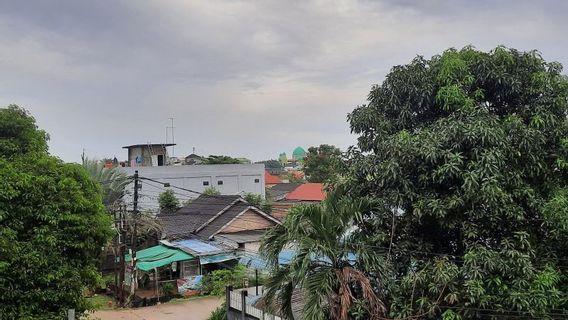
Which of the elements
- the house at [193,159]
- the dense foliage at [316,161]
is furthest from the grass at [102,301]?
the dense foliage at [316,161]

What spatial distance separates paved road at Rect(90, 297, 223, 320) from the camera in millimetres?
19000

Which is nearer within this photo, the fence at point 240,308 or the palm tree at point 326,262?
the palm tree at point 326,262

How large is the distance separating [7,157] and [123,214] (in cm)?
1147

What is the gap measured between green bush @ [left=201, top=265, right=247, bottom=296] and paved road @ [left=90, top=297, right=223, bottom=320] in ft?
2.21

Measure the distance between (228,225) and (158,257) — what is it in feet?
14.4

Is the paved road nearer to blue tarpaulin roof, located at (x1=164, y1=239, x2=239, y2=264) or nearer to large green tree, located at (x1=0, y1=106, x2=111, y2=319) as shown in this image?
blue tarpaulin roof, located at (x1=164, y1=239, x2=239, y2=264)

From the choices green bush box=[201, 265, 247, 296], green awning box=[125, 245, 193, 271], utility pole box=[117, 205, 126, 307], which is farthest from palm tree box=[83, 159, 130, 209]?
green bush box=[201, 265, 247, 296]

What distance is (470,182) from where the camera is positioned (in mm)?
6668

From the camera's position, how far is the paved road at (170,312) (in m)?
19.0

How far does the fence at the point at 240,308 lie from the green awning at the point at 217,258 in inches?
352

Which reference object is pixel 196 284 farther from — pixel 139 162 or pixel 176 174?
pixel 139 162

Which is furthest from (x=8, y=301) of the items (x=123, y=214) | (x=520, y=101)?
(x=123, y=214)

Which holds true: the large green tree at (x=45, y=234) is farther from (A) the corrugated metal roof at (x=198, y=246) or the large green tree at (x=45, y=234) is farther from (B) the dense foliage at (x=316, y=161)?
(B) the dense foliage at (x=316, y=161)

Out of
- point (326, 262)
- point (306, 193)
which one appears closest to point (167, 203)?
point (306, 193)
